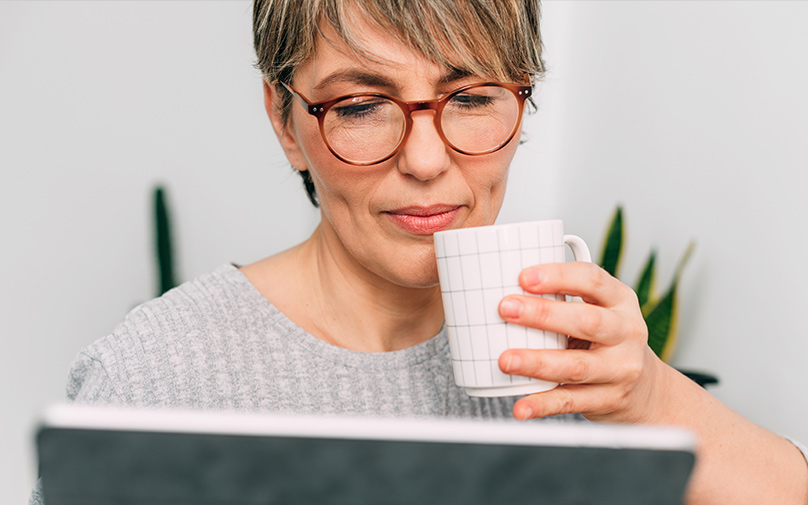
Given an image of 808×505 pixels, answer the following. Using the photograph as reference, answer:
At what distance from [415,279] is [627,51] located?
1418mm

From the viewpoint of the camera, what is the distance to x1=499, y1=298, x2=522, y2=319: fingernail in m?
0.65

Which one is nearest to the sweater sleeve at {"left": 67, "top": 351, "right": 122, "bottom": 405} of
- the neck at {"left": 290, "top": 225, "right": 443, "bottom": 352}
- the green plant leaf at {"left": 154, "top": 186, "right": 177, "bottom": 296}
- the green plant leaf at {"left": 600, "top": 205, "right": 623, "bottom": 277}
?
the neck at {"left": 290, "top": 225, "right": 443, "bottom": 352}

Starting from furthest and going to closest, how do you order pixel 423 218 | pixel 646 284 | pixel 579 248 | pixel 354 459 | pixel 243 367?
1. pixel 646 284
2. pixel 243 367
3. pixel 423 218
4. pixel 579 248
5. pixel 354 459

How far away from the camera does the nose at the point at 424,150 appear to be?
31.9 inches

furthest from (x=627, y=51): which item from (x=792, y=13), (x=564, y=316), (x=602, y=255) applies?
(x=564, y=316)

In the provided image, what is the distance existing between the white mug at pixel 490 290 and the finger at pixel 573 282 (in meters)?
0.01

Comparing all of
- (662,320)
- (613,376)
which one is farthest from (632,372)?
(662,320)

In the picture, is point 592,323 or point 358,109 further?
point 358,109

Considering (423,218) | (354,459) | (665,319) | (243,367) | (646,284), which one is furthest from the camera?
(646,284)

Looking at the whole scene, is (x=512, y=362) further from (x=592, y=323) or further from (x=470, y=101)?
(x=470, y=101)

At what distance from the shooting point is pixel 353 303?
109 centimetres

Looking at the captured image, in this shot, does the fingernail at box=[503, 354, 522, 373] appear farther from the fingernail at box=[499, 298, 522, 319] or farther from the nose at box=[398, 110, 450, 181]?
the nose at box=[398, 110, 450, 181]

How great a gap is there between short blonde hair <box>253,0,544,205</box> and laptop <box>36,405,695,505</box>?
60 cm

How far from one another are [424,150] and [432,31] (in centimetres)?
15
